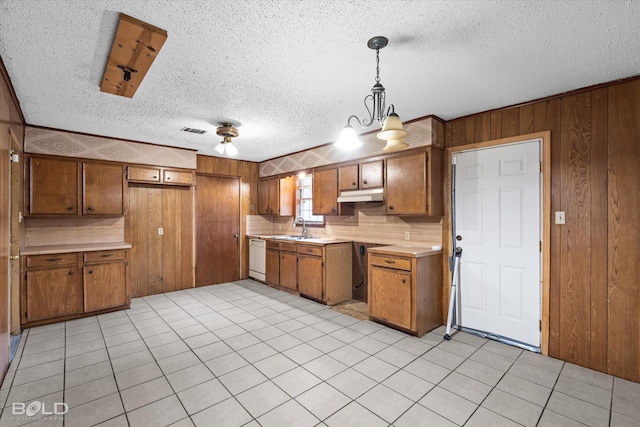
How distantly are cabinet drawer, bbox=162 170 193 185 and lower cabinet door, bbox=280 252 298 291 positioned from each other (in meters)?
2.14

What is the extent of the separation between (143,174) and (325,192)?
9.78 ft

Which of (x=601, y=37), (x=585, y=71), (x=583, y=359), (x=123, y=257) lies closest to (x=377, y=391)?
(x=583, y=359)

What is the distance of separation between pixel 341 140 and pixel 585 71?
2039 mm

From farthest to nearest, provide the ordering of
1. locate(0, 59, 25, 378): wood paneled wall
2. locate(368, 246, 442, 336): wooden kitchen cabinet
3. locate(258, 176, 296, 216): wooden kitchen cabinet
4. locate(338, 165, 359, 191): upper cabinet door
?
locate(258, 176, 296, 216): wooden kitchen cabinet, locate(338, 165, 359, 191): upper cabinet door, locate(368, 246, 442, 336): wooden kitchen cabinet, locate(0, 59, 25, 378): wood paneled wall

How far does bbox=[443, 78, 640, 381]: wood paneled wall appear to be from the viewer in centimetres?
247

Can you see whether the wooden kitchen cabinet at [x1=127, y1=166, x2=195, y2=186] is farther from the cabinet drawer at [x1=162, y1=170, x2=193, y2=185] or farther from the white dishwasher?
the white dishwasher

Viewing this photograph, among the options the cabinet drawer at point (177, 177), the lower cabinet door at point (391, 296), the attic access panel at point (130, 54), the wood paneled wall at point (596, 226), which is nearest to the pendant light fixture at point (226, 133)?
the attic access panel at point (130, 54)

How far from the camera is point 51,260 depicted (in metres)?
3.69

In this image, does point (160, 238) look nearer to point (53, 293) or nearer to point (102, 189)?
point (102, 189)

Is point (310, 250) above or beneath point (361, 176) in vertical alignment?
beneath

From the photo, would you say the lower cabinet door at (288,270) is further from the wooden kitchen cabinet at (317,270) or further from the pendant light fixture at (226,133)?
the pendant light fixture at (226,133)

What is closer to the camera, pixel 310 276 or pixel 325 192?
pixel 310 276

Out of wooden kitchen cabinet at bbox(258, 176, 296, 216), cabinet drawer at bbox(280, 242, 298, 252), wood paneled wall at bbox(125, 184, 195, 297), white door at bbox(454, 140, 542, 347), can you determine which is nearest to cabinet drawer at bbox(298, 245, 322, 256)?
cabinet drawer at bbox(280, 242, 298, 252)

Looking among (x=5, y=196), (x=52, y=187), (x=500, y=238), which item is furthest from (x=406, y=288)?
(x=52, y=187)
